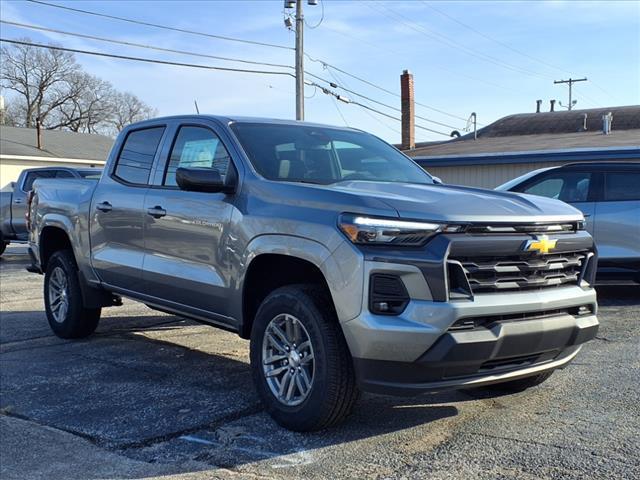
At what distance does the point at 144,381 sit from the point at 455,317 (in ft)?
9.58

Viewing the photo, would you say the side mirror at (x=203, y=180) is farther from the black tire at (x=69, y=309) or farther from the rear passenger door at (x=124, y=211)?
the black tire at (x=69, y=309)

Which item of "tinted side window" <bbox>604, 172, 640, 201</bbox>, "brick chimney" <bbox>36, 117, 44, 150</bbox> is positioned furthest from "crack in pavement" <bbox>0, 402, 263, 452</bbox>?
"brick chimney" <bbox>36, 117, 44, 150</bbox>

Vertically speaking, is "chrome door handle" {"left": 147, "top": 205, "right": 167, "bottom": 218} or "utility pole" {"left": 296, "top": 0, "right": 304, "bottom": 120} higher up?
"utility pole" {"left": 296, "top": 0, "right": 304, "bottom": 120}

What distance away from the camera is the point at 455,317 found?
3732mm

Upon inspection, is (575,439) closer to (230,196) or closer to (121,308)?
(230,196)

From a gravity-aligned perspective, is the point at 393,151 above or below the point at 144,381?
above

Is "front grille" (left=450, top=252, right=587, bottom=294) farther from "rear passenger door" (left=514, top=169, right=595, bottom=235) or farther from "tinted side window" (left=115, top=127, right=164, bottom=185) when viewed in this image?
"rear passenger door" (left=514, top=169, right=595, bottom=235)

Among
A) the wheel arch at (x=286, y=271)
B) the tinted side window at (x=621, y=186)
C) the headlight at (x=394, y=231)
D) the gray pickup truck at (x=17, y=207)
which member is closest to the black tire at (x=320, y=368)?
the wheel arch at (x=286, y=271)

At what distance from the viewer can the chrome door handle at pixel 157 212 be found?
18.0 feet

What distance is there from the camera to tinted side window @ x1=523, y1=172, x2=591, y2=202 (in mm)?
9109

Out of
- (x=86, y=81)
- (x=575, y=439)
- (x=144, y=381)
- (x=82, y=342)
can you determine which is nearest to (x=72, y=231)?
(x=82, y=342)

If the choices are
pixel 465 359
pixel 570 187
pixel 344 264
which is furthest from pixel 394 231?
pixel 570 187

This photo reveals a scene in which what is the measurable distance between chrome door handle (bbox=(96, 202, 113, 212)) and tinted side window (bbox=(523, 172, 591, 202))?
5.50m

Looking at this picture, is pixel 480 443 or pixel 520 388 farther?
pixel 520 388
